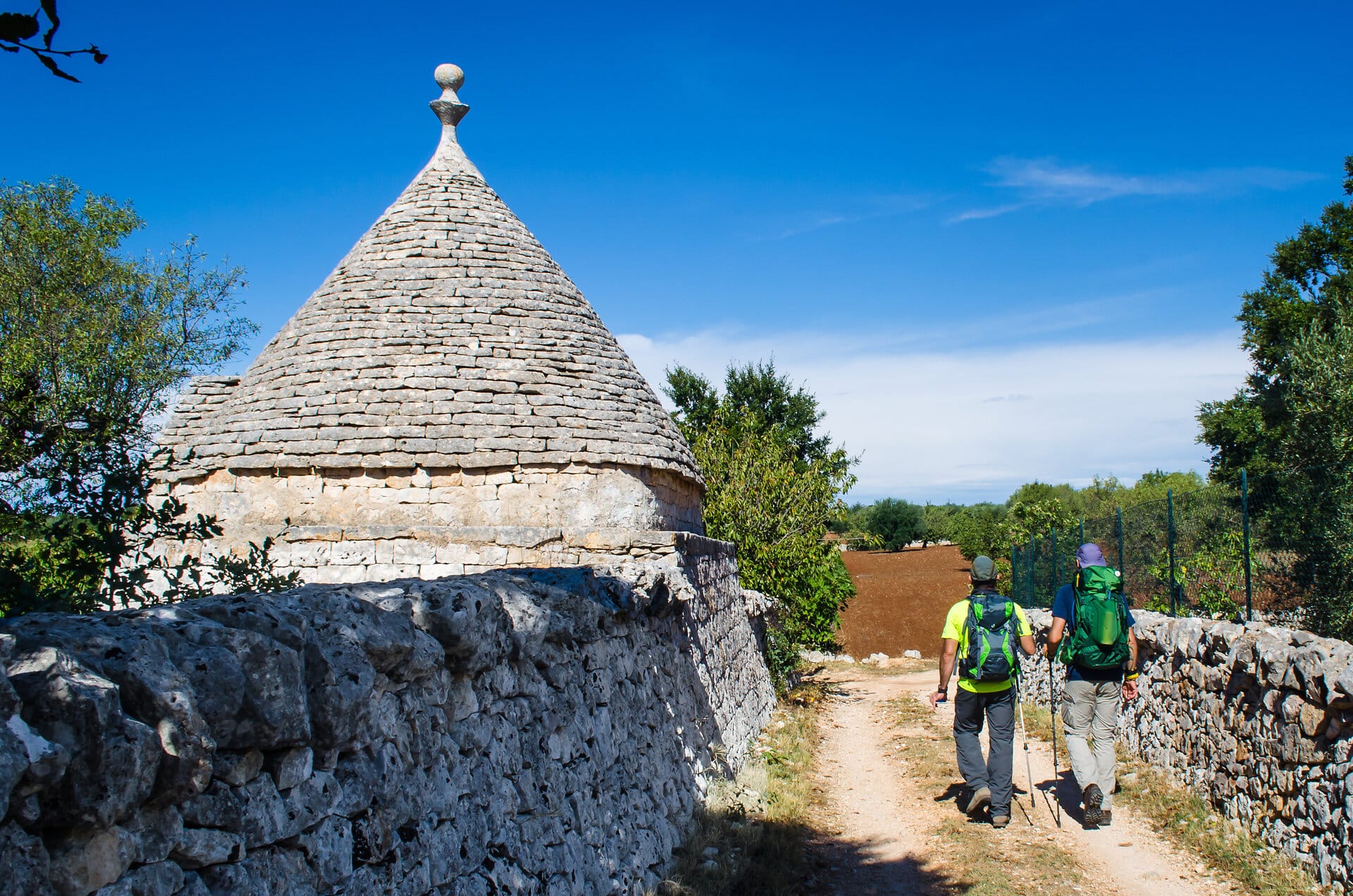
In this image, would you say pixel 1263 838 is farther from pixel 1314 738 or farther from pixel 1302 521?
pixel 1302 521

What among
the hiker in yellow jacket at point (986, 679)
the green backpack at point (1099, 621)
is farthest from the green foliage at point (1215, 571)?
the hiker in yellow jacket at point (986, 679)

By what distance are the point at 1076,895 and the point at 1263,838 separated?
1.46 m

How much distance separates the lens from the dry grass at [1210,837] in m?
5.09

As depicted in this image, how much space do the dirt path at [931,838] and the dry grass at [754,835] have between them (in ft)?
0.78

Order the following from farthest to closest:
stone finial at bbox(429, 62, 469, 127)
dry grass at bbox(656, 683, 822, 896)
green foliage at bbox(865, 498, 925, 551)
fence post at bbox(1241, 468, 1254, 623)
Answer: green foliage at bbox(865, 498, 925, 551), stone finial at bbox(429, 62, 469, 127), fence post at bbox(1241, 468, 1254, 623), dry grass at bbox(656, 683, 822, 896)

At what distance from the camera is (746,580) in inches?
640

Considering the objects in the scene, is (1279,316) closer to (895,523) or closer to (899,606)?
(899,606)

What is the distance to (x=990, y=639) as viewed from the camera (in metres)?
6.45

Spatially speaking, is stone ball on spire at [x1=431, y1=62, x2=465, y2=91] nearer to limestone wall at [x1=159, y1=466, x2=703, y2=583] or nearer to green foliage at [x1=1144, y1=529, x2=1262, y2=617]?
limestone wall at [x1=159, y1=466, x2=703, y2=583]

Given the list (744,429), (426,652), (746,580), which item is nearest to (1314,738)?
(426,652)

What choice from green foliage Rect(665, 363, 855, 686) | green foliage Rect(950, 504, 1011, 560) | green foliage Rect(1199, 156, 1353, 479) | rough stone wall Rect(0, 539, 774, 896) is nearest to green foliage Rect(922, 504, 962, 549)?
green foliage Rect(950, 504, 1011, 560)

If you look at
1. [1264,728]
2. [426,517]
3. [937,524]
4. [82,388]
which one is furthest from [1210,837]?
[937,524]

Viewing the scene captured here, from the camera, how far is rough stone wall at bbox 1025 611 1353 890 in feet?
16.3

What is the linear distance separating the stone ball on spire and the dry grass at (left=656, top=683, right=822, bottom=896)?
9396 millimetres
